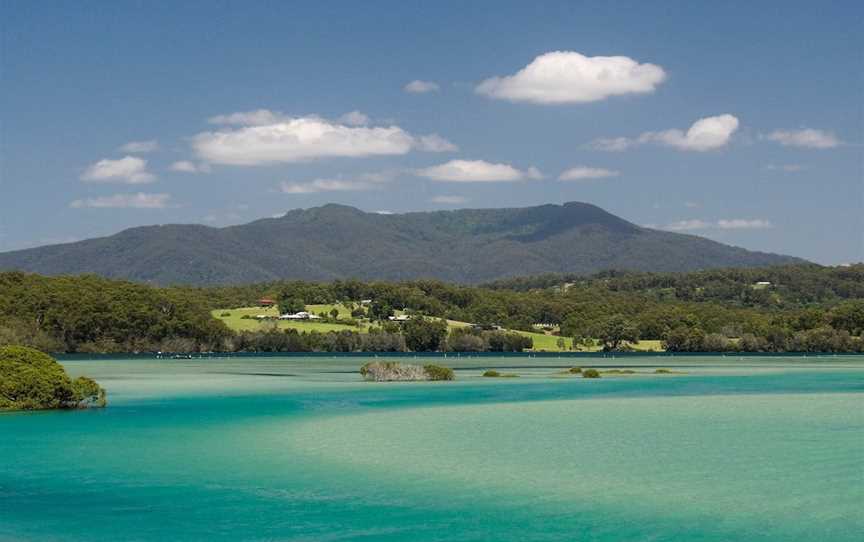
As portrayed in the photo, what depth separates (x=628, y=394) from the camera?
66188mm

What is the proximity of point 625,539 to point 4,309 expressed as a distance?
161676mm

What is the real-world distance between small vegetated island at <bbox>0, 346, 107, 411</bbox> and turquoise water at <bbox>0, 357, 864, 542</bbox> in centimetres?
219

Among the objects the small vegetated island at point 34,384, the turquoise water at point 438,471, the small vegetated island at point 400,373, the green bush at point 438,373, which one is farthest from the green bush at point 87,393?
the green bush at point 438,373

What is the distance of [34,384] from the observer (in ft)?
169

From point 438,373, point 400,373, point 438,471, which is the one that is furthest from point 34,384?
point 438,373

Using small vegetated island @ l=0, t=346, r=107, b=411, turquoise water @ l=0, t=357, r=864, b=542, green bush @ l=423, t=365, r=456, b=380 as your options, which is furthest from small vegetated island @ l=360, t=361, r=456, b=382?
small vegetated island @ l=0, t=346, r=107, b=411

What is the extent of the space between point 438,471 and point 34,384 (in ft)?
95.8

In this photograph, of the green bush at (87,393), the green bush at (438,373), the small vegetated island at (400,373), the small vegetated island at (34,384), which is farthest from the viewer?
the green bush at (438,373)

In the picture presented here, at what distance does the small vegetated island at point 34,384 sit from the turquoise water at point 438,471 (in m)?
2.19

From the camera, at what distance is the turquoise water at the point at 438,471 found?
75.6 feet

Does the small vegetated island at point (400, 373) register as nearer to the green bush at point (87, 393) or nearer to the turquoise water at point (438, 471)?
the turquoise water at point (438, 471)

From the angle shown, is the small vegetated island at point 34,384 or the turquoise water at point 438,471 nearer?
the turquoise water at point 438,471

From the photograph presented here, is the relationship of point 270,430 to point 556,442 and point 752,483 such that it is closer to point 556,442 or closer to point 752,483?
point 556,442

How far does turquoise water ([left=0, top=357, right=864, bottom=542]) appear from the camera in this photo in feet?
75.6
